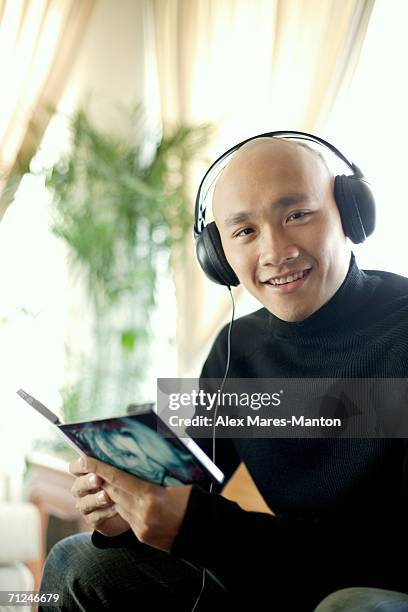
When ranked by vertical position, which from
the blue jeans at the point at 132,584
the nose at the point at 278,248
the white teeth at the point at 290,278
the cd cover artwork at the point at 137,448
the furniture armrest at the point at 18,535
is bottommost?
the furniture armrest at the point at 18,535

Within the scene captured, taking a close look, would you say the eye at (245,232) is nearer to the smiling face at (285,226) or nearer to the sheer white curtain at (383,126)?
the smiling face at (285,226)

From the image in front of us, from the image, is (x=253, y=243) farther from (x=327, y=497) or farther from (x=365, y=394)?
(x=327, y=497)

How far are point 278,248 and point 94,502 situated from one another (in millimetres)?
478

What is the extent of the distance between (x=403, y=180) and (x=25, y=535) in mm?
1441

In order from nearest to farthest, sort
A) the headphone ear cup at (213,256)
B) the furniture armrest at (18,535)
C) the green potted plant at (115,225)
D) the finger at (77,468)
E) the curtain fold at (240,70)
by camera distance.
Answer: the finger at (77,468)
the headphone ear cup at (213,256)
the furniture armrest at (18,535)
the curtain fold at (240,70)
the green potted plant at (115,225)

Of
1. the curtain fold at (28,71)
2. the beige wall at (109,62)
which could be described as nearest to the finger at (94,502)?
the curtain fold at (28,71)

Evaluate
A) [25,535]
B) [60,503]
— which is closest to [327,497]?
[25,535]

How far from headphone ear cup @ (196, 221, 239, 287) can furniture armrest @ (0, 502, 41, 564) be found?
101 centimetres

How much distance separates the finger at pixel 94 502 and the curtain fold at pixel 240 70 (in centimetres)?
144

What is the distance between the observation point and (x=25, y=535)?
1778mm

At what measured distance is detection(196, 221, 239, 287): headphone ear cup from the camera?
1167 millimetres

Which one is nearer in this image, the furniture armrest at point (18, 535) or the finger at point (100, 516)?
the finger at point (100, 516)

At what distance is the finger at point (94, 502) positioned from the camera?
0.96m

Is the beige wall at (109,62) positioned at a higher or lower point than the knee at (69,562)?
higher
